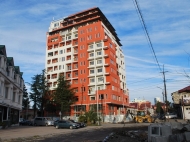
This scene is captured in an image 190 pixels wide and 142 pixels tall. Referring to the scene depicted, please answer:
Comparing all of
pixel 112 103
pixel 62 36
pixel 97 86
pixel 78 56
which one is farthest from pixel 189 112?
pixel 62 36

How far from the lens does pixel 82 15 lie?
79375 mm

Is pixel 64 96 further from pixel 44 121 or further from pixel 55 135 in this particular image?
pixel 55 135

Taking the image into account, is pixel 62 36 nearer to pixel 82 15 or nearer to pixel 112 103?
pixel 82 15

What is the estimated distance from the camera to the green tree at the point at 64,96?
2496 inches

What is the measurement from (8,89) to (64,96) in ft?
93.2

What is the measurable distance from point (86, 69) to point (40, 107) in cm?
2091

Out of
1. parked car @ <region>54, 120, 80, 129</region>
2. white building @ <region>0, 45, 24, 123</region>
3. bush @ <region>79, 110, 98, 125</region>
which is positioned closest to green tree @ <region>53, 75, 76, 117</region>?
bush @ <region>79, 110, 98, 125</region>

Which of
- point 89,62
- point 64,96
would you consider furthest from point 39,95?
point 89,62

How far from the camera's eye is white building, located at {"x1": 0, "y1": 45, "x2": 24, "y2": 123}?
32375 millimetres

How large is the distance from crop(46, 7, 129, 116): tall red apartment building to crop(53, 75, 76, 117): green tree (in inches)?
133

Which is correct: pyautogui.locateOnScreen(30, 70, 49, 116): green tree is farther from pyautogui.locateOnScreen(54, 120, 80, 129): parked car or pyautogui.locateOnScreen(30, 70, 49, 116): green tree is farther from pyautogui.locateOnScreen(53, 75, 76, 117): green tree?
pyautogui.locateOnScreen(54, 120, 80, 129): parked car

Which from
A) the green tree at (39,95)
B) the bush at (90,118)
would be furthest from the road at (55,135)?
the green tree at (39,95)

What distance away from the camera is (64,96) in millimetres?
63844

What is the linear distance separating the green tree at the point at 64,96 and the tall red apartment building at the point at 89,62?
11.1 feet
